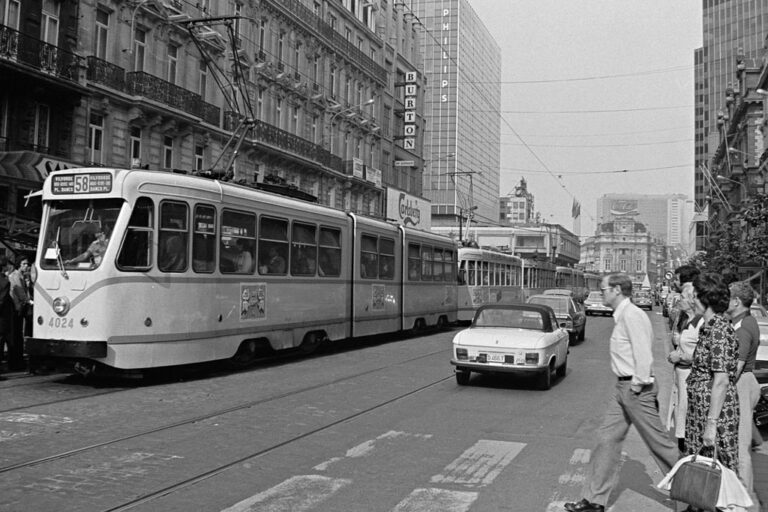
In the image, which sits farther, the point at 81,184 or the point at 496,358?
the point at 496,358

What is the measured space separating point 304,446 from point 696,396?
13.0ft

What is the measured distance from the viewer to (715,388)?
16.3 ft

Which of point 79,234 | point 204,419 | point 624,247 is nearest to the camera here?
point 204,419

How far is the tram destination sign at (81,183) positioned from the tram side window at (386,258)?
9535mm

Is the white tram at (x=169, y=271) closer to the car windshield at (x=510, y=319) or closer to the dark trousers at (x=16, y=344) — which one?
the dark trousers at (x=16, y=344)

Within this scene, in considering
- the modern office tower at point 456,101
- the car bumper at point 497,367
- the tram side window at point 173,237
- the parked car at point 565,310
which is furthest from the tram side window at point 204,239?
the modern office tower at point 456,101

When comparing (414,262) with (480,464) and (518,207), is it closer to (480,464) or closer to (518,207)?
(480,464)

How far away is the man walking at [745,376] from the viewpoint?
545 cm

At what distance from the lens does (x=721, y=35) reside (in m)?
104

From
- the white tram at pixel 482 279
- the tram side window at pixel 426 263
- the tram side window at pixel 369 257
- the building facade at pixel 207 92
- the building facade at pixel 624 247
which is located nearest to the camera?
the tram side window at pixel 369 257

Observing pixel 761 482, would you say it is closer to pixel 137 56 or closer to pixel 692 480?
pixel 692 480

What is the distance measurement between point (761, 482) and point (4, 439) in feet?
24.3

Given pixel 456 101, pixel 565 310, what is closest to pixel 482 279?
pixel 565 310

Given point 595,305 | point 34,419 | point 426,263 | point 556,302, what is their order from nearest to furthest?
point 34,419 < point 556,302 < point 426,263 < point 595,305
